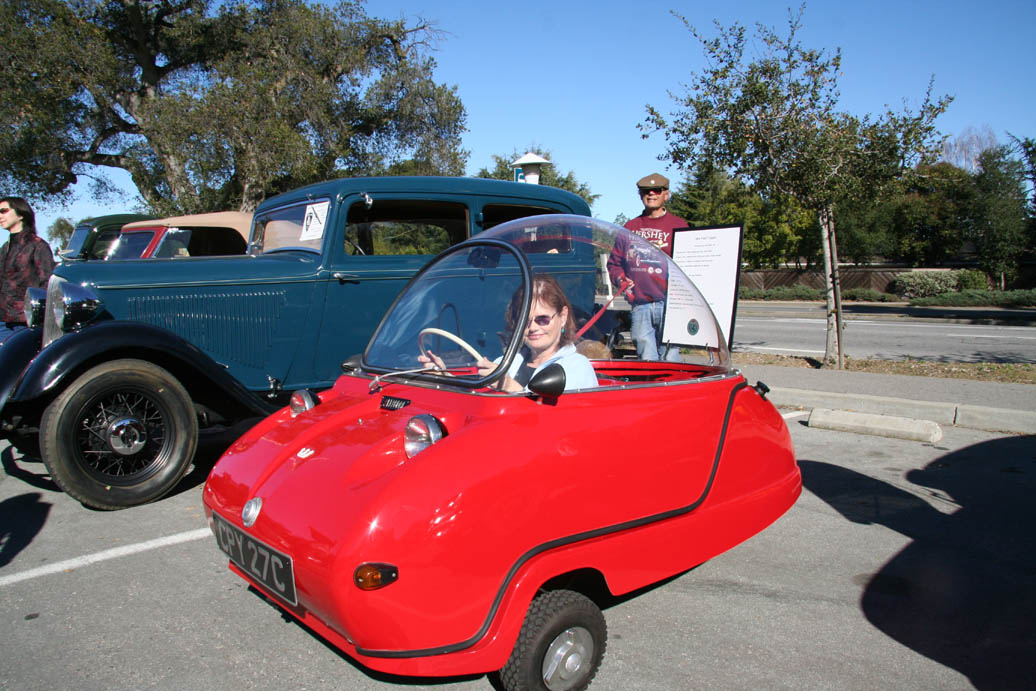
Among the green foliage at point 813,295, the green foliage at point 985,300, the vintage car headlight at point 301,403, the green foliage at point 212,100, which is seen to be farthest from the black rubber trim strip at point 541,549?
the green foliage at point 813,295

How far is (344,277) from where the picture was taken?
5727 mm

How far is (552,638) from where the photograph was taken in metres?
2.29

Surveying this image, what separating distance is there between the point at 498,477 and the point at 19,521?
3785 mm

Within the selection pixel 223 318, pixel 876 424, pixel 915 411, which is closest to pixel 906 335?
pixel 915 411

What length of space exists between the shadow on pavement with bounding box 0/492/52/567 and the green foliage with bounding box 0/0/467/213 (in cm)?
1495

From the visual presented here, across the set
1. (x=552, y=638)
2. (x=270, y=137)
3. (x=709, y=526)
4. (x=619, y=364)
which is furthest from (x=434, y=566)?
(x=270, y=137)

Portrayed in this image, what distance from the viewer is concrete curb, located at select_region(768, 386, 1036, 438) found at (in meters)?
6.13

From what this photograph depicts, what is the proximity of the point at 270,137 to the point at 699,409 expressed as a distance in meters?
17.7

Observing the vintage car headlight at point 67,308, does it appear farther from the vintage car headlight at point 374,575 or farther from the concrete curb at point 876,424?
the concrete curb at point 876,424

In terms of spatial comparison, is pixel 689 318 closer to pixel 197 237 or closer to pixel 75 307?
pixel 75 307

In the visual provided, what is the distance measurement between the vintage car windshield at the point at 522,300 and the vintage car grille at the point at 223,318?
2386mm

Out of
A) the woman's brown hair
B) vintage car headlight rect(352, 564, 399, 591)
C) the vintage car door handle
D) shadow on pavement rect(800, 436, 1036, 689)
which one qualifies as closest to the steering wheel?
the woman's brown hair

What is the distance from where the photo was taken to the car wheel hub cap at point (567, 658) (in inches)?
91.8

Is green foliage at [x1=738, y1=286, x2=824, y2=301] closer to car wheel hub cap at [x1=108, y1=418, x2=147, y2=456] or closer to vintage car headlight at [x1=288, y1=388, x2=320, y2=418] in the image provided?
car wheel hub cap at [x1=108, y1=418, x2=147, y2=456]
